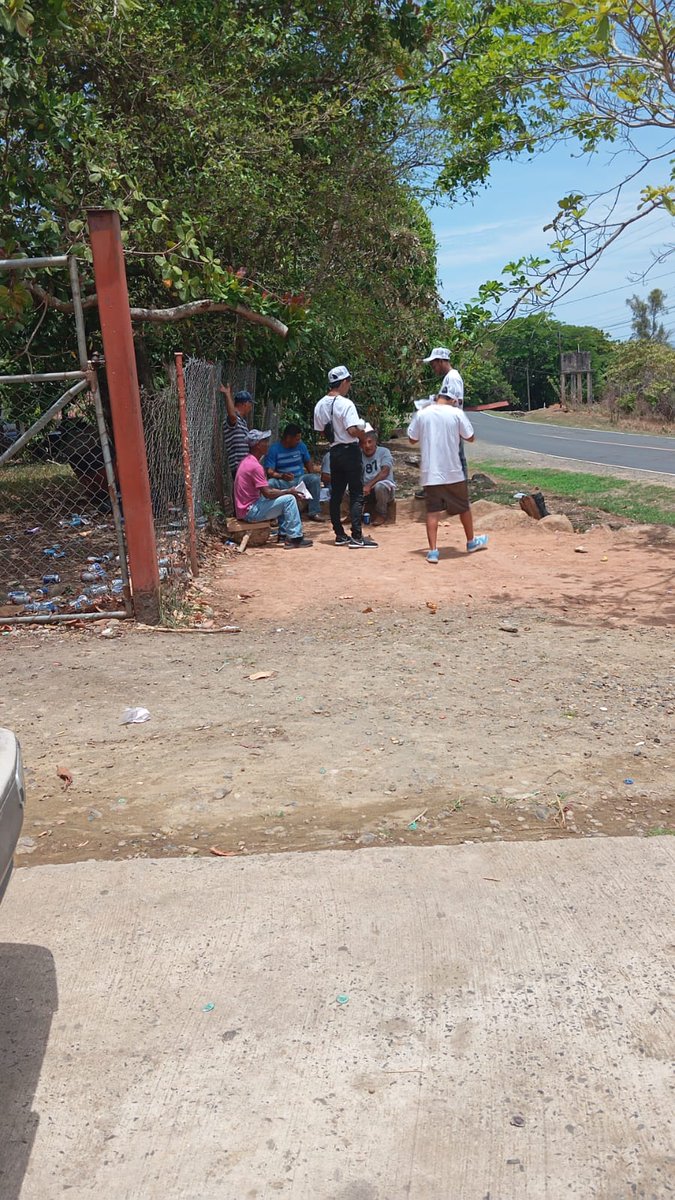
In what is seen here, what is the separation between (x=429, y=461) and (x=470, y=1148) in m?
7.09

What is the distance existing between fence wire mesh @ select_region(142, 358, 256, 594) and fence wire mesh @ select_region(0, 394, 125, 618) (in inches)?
18.5

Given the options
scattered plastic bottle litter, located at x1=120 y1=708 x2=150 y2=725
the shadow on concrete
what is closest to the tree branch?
scattered plastic bottle litter, located at x1=120 y1=708 x2=150 y2=725

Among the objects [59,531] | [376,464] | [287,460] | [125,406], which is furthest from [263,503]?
[125,406]

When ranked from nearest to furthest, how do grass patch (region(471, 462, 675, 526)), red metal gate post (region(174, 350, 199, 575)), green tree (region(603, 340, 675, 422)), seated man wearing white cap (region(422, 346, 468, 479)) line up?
red metal gate post (region(174, 350, 199, 575))
seated man wearing white cap (region(422, 346, 468, 479))
grass patch (region(471, 462, 675, 526))
green tree (region(603, 340, 675, 422))

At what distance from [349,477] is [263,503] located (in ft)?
2.99

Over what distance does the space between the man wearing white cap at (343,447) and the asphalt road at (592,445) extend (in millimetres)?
10026

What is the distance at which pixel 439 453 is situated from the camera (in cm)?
881

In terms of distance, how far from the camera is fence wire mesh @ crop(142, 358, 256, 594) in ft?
24.8

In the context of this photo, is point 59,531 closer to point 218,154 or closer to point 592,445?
point 218,154

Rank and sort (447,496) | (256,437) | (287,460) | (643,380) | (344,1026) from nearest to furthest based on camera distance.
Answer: (344,1026) < (447,496) < (256,437) < (287,460) < (643,380)

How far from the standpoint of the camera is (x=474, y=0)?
11.3m

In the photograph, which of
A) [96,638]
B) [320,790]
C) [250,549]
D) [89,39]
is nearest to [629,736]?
[320,790]

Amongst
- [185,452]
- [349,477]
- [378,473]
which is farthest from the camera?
[378,473]

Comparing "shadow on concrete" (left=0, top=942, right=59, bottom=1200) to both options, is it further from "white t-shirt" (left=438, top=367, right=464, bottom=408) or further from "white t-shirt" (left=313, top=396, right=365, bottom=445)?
"white t-shirt" (left=438, top=367, right=464, bottom=408)
